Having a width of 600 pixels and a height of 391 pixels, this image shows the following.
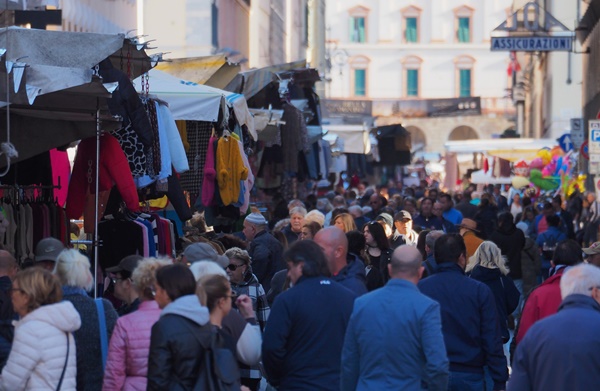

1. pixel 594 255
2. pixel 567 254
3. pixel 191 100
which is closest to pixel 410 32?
pixel 191 100

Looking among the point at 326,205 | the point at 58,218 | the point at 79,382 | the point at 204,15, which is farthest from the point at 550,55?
the point at 79,382

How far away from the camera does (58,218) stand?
1065 centimetres

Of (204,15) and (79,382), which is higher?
(204,15)

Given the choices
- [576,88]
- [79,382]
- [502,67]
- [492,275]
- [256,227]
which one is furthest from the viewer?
[502,67]

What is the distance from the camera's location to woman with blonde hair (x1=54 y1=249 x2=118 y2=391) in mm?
7344

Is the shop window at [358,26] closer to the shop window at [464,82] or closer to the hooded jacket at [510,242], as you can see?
the shop window at [464,82]

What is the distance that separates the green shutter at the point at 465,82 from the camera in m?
97.5

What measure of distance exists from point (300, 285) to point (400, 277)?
0.56 m

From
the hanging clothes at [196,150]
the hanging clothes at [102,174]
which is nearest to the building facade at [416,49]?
the hanging clothes at [196,150]

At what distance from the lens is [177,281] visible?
6.95 meters

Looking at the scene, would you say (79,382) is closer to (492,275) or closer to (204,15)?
(492,275)

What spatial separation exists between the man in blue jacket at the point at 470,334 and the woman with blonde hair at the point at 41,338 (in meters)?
2.56

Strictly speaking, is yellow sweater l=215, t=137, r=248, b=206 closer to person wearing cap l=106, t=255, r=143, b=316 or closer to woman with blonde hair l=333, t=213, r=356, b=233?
woman with blonde hair l=333, t=213, r=356, b=233

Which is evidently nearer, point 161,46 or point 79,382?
point 79,382
